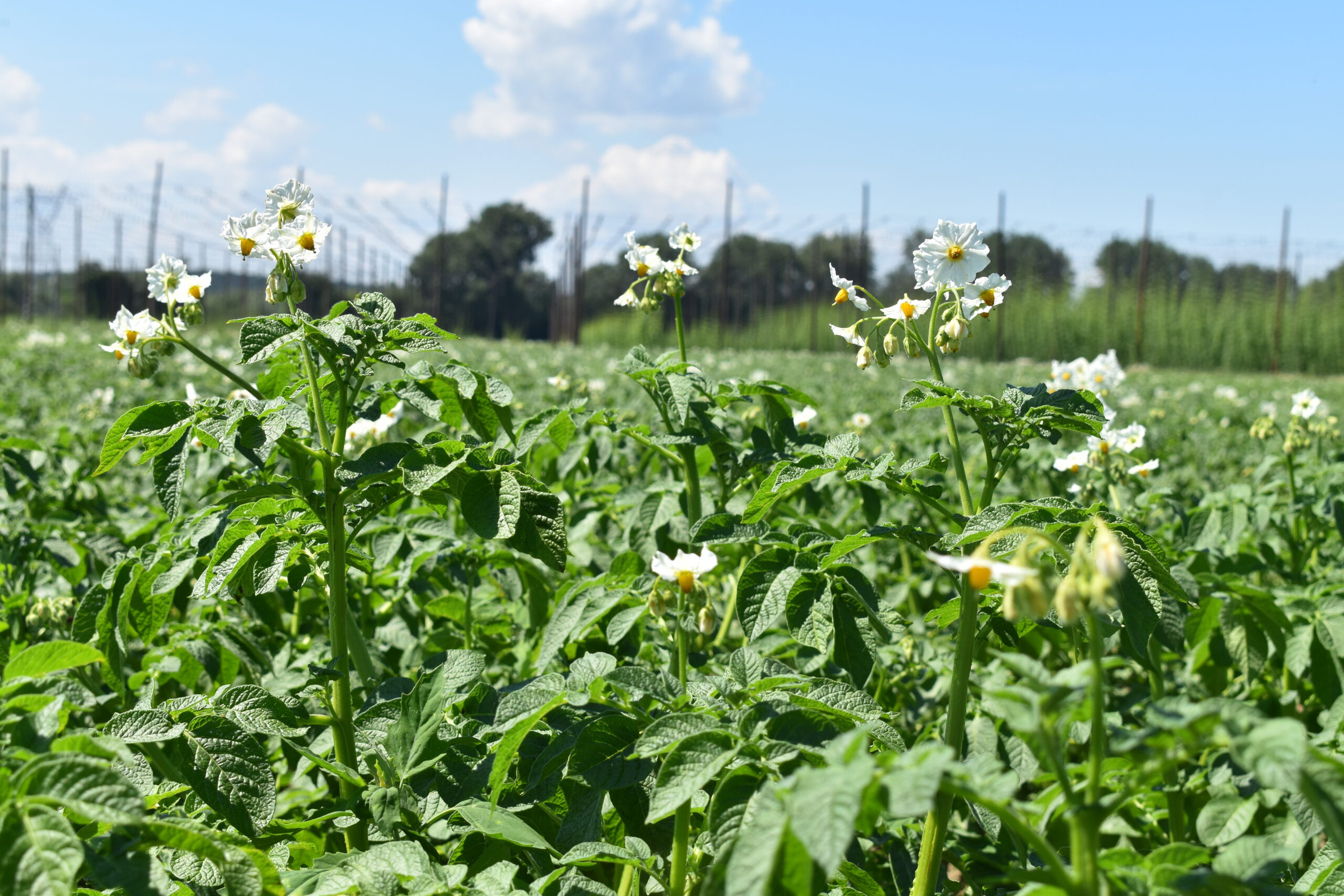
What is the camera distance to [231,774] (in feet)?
4.28

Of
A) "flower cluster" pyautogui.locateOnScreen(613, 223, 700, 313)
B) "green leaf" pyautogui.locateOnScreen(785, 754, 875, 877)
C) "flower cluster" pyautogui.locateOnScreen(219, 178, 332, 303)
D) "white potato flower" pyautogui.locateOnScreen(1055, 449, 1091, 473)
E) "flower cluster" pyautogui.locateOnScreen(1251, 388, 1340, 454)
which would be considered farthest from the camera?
"flower cluster" pyautogui.locateOnScreen(1251, 388, 1340, 454)

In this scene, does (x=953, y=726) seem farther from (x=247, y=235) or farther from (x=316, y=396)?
(x=247, y=235)

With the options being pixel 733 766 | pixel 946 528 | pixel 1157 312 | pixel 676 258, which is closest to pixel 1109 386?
pixel 946 528

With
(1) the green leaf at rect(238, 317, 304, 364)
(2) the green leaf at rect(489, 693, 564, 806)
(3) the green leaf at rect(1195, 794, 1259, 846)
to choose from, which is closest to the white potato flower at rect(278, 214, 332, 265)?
(1) the green leaf at rect(238, 317, 304, 364)

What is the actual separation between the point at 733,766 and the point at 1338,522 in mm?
2308

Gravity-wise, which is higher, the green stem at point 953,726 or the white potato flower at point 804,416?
the white potato flower at point 804,416

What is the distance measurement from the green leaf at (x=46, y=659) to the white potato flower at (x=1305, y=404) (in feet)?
11.9

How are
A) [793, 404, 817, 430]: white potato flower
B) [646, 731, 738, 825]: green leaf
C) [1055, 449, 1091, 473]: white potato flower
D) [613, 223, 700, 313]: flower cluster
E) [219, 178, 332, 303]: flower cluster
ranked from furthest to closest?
[1055, 449, 1091, 473]: white potato flower, [793, 404, 817, 430]: white potato flower, [613, 223, 700, 313]: flower cluster, [219, 178, 332, 303]: flower cluster, [646, 731, 738, 825]: green leaf

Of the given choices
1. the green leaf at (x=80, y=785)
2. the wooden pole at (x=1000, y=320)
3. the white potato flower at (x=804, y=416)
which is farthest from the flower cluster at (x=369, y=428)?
the wooden pole at (x=1000, y=320)

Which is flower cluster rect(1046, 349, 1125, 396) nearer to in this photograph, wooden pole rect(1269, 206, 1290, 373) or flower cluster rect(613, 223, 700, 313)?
flower cluster rect(613, 223, 700, 313)

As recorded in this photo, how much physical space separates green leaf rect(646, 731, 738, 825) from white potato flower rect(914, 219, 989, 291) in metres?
0.91

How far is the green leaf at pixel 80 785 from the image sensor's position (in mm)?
898

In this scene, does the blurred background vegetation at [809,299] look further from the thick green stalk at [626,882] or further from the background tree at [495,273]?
the thick green stalk at [626,882]

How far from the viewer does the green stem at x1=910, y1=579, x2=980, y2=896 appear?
1347mm
